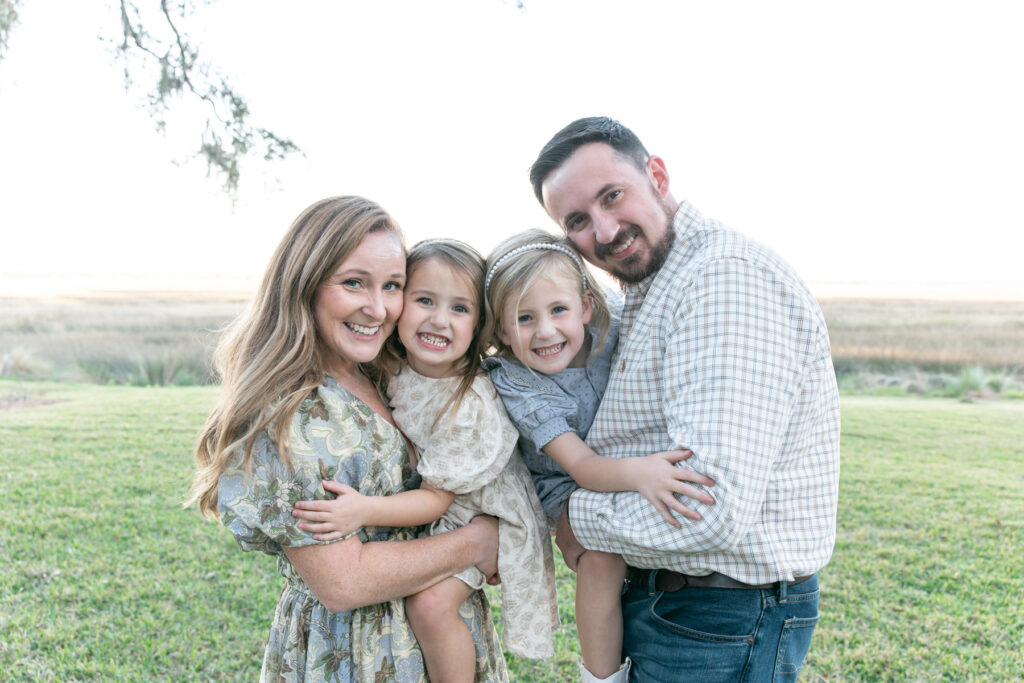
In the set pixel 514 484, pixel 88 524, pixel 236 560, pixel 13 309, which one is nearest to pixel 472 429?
pixel 514 484

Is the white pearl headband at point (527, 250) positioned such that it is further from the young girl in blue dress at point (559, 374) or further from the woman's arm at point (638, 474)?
the woman's arm at point (638, 474)

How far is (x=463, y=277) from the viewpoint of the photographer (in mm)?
2447

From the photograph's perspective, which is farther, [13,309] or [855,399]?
[13,309]

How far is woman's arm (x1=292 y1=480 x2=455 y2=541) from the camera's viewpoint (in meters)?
1.96

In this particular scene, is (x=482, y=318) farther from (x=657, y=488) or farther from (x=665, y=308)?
(x=657, y=488)

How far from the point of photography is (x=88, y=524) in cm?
627

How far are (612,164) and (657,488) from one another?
1109 mm

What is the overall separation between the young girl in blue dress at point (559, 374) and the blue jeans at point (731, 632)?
210 millimetres

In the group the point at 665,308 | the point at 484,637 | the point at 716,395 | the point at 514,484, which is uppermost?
the point at 665,308

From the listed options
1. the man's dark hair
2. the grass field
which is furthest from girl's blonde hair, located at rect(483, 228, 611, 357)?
the grass field

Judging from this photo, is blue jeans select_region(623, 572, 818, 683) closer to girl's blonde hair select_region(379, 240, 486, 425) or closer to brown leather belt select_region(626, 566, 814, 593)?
brown leather belt select_region(626, 566, 814, 593)

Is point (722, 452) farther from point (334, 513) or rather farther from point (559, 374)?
point (334, 513)

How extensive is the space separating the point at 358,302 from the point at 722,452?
1.07 metres

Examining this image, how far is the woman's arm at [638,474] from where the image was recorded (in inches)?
71.4
